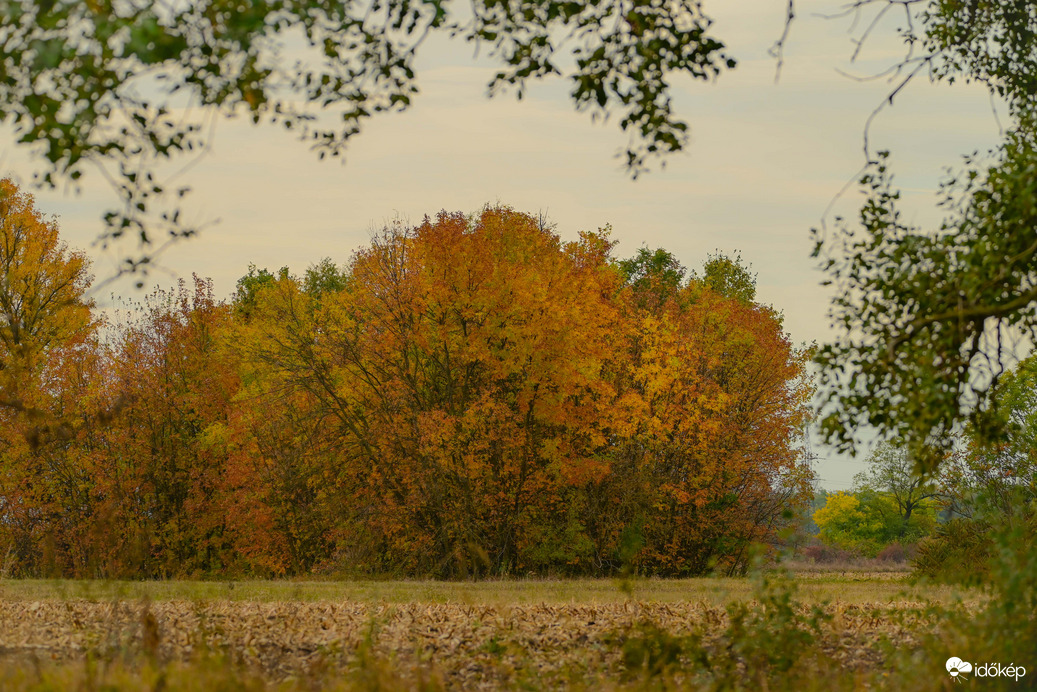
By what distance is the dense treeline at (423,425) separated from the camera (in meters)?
25.8

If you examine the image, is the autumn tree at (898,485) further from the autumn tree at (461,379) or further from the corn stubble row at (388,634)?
the corn stubble row at (388,634)

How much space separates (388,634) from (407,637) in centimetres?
22

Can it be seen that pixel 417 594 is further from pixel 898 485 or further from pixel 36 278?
pixel 898 485

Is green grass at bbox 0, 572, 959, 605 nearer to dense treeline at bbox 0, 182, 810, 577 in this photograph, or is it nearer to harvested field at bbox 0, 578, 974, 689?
harvested field at bbox 0, 578, 974, 689

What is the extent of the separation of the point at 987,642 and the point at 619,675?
268cm

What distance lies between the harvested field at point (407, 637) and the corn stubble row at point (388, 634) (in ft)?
0.06

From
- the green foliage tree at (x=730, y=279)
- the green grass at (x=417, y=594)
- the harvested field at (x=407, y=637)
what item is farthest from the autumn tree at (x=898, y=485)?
the harvested field at (x=407, y=637)

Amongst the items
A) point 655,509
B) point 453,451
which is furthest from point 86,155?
point 655,509

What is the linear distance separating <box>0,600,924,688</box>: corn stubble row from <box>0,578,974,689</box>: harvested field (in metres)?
0.02

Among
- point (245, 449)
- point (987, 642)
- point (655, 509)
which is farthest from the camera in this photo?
point (245, 449)

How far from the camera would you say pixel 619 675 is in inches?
314

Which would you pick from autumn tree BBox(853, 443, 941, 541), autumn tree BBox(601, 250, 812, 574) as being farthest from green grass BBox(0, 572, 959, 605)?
autumn tree BBox(853, 443, 941, 541)

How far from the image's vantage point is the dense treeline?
2575cm

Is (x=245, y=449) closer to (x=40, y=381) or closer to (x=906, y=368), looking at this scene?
(x=40, y=381)
